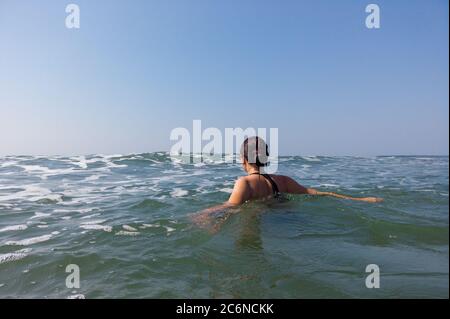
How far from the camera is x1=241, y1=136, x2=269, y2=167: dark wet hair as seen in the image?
208 inches

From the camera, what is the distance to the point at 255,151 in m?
5.30

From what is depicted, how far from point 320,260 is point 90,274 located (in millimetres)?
2395

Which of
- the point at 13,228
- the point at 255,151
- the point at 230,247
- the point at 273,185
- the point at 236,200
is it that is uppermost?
the point at 255,151

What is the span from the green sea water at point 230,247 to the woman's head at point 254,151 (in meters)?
0.69

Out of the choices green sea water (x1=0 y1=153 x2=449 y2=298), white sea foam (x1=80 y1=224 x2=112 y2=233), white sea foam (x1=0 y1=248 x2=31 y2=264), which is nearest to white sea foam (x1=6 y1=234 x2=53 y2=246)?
green sea water (x1=0 y1=153 x2=449 y2=298)

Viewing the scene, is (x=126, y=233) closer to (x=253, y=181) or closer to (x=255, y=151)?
(x=253, y=181)

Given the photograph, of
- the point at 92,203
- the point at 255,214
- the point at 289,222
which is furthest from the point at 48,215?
the point at 289,222

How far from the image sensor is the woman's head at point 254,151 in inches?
208

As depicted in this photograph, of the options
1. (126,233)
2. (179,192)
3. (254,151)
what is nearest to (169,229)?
(126,233)

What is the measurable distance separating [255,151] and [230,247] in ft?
6.11

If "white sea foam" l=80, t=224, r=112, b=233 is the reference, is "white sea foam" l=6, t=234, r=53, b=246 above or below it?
below

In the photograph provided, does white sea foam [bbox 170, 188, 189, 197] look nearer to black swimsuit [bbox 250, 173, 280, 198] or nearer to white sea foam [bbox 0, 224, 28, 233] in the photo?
black swimsuit [bbox 250, 173, 280, 198]

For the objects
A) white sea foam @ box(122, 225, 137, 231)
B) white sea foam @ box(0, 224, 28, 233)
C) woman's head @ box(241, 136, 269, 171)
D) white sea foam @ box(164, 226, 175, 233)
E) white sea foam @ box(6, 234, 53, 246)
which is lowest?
→ white sea foam @ box(0, 224, 28, 233)

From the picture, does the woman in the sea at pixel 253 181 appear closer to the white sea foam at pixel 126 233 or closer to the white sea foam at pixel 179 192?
the white sea foam at pixel 126 233
